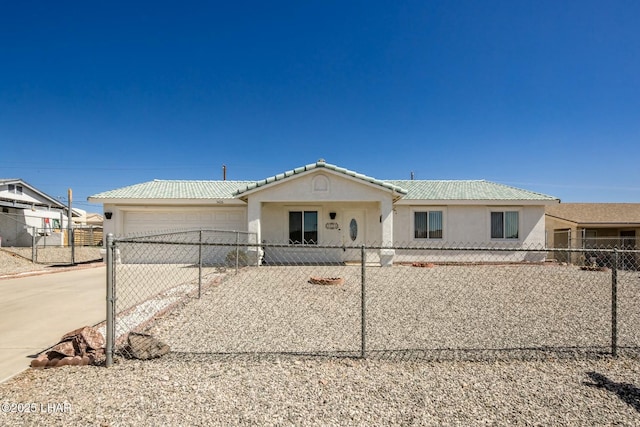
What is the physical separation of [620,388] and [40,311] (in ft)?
29.9

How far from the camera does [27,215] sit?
25.7 m

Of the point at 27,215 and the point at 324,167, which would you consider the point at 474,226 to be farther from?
the point at 27,215

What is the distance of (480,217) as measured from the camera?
15.2 metres

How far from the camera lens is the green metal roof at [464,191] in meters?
15.1

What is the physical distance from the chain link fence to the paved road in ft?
2.15

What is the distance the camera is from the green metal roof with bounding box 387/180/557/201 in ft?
49.4

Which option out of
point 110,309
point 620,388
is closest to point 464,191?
point 620,388

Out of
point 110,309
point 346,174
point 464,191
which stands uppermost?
point 346,174

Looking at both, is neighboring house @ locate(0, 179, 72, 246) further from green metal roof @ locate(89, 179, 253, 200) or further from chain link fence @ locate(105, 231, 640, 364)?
chain link fence @ locate(105, 231, 640, 364)

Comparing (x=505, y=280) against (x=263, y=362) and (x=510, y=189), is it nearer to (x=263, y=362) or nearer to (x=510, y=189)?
(x=510, y=189)

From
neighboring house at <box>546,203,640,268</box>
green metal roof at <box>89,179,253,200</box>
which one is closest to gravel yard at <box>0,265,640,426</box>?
green metal roof at <box>89,179,253,200</box>

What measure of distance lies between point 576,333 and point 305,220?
10982 millimetres

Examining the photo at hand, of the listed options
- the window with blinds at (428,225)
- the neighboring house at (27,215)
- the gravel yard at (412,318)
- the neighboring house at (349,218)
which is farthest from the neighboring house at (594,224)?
the neighboring house at (27,215)

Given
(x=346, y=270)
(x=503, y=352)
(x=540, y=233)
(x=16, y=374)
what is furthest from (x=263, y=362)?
(x=540, y=233)
